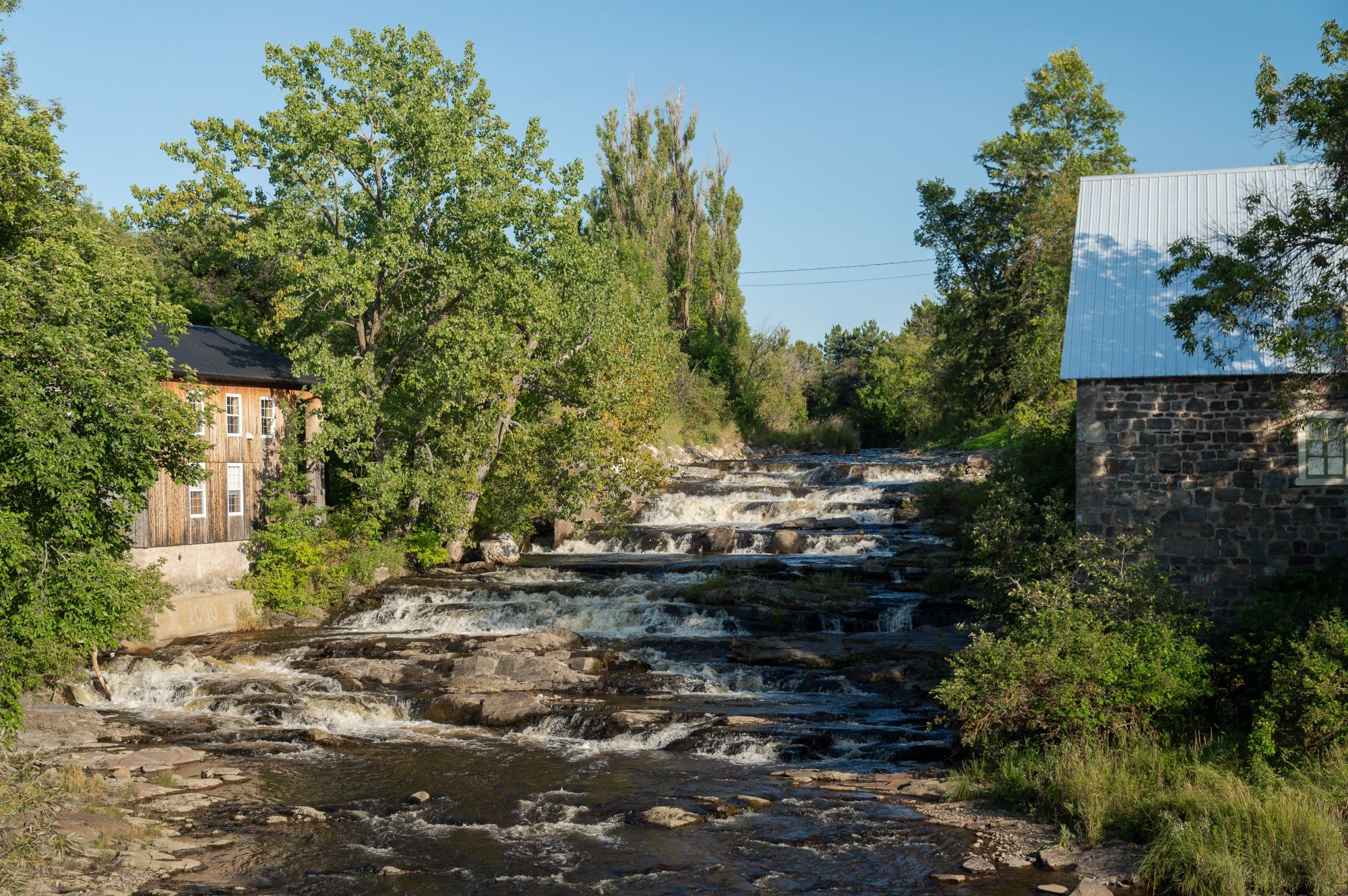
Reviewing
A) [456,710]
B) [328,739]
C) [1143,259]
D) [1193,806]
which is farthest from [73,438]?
[1143,259]

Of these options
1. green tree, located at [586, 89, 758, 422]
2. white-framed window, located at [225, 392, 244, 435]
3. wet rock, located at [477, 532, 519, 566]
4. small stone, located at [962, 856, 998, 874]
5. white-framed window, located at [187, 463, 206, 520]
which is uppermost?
green tree, located at [586, 89, 758, 422]

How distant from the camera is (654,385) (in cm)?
3238

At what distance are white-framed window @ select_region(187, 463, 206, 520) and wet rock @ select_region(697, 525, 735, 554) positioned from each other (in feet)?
40.0

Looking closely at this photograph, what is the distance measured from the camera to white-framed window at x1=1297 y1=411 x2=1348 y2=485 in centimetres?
1596

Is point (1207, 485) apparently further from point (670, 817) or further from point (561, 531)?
point (561, 531)

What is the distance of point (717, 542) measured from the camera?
29.0m

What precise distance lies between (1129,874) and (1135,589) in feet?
15.3

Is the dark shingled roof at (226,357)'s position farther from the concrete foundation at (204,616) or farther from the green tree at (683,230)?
the green tree at (683,230)

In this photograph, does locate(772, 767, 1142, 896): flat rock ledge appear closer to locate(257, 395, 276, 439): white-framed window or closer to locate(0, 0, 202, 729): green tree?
locate(0, 0, 202, 729): green tree

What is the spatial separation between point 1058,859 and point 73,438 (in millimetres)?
12014

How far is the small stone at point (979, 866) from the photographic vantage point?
1012 centimetres

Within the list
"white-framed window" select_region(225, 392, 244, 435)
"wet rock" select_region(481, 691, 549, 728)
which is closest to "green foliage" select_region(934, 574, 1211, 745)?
"wet rock" select_region(481, 691, 549, 728)

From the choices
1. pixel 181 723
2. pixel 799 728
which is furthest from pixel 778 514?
pixel 181 723

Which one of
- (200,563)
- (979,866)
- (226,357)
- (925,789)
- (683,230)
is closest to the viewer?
(979,866)
